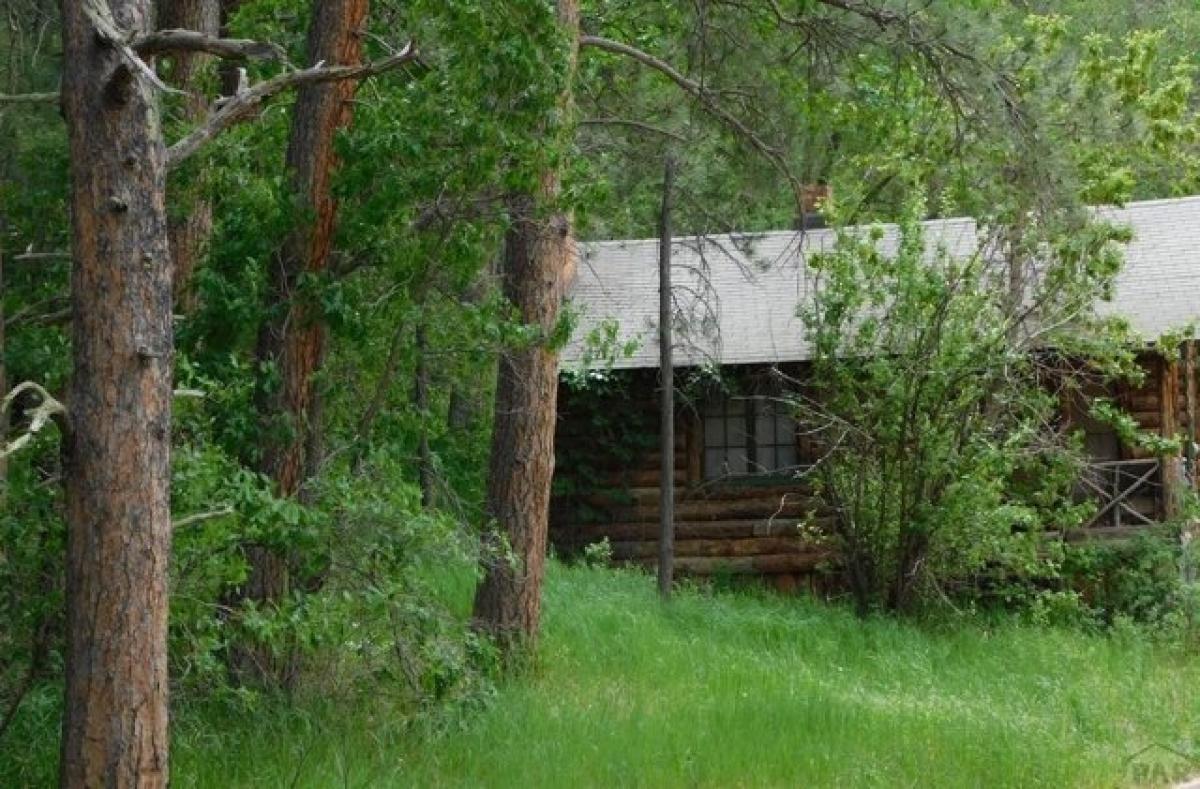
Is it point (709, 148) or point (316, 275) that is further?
point (709, 148)

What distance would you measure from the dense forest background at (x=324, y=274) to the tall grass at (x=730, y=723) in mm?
441

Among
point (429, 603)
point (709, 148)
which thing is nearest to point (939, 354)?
point (709, 148)

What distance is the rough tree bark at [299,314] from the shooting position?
40.9 ft

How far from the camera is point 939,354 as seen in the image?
21125mm

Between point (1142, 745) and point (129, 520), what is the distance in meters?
7.54

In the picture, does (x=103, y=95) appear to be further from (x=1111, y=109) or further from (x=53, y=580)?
(x=1111, y=109)

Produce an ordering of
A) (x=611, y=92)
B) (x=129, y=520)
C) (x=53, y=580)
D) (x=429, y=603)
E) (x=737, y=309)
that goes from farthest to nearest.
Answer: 1. (x=737, y=309)
2. (x=611, y=92)
3. (x=429, y=603)
4. (x=53, y=580)
5. (x=129, y=520)

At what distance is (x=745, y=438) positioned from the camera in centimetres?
2683

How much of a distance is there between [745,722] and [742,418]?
13.8 meters

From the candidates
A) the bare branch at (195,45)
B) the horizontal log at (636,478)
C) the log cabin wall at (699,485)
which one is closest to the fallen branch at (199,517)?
the bare branch at (195,45)

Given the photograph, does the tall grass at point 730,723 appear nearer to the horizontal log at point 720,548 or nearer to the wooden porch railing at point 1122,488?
the wooden porch railing at point 1122,488

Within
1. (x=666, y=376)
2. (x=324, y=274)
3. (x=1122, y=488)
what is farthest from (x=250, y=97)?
(x=1122, y=488)

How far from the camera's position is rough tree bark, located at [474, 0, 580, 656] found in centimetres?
1552

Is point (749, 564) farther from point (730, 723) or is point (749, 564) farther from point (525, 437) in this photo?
point (730, 723)
